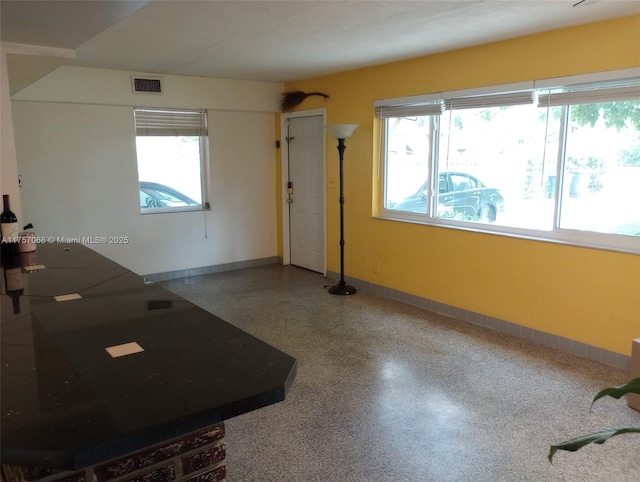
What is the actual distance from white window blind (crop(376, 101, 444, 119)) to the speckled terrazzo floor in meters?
1.91

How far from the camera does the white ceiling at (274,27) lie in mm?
2311

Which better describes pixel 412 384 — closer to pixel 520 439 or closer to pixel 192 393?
pixel 520 439

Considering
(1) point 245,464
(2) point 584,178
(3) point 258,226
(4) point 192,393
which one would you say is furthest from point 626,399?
(3) point 258,226

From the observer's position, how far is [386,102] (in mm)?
4680

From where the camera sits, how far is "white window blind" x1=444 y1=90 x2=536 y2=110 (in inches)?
142

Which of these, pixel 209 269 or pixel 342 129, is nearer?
pixel 342 129

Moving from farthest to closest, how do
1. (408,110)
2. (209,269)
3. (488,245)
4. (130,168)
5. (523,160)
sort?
(209,269) → (130,168) → (408,110) → (488,245) → (523,160)

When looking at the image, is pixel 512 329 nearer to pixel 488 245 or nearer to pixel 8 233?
pixel 488 245

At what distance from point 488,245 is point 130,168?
12.7ft

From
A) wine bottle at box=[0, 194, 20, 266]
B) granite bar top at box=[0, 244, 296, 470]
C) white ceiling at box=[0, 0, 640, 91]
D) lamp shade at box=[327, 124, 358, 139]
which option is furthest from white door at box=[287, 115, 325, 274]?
granite bar top at box=[0, 244, 296, 470]

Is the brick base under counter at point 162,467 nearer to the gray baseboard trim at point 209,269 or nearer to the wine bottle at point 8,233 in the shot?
the wine bottle at point 8,233

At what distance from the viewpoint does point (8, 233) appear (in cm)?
262

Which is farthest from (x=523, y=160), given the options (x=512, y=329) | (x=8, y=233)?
(x=8, y=233)

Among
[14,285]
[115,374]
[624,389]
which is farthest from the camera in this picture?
[14,285]
